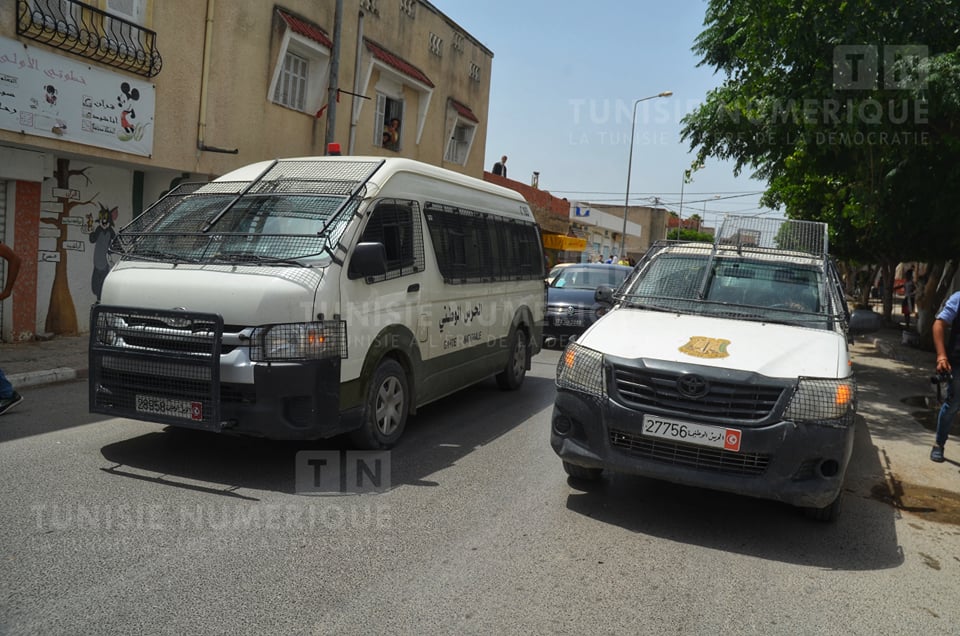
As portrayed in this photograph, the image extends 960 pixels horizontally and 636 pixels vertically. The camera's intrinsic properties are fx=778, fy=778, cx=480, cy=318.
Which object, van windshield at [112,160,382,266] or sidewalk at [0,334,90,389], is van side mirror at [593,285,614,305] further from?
sidewalk at [0,334,90,389]

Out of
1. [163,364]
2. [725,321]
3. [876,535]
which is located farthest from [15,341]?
[876,535]

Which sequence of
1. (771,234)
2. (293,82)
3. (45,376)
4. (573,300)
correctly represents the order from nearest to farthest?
(771,234)
(45,376)
(573,300)
(293,82)

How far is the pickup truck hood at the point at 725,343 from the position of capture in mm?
4863

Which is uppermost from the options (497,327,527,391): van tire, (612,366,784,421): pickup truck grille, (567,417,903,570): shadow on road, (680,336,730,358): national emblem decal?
(680,336,730,358): national emblem decal

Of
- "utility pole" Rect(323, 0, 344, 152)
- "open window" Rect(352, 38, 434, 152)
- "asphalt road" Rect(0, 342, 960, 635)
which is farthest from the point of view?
"open window" Rect(352, 38, 434, 152)

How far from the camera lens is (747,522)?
5195mm

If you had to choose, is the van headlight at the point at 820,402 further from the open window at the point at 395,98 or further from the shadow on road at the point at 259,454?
the open window at the point at 395,98

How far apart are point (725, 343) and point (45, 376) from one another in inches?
294

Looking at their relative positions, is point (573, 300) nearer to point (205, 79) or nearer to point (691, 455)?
point (205, 79)

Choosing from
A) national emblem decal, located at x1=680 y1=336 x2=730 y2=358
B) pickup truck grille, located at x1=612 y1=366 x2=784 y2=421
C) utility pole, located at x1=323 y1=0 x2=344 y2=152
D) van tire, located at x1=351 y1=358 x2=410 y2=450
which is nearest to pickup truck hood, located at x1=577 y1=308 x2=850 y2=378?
national emblem decal, located at x1=680 y1=336 x2=730 y2=358

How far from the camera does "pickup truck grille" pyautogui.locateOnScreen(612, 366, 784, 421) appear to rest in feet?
15.4

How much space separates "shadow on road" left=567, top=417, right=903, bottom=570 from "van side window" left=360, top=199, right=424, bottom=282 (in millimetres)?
2313

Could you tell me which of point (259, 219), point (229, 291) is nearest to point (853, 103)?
point (259, 219)

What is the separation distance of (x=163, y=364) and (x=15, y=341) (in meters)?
7.20
